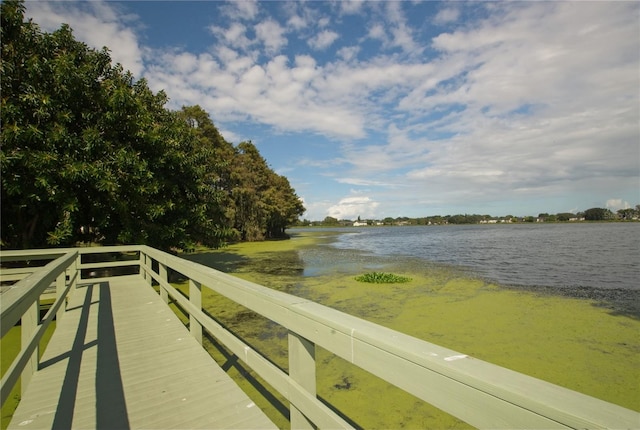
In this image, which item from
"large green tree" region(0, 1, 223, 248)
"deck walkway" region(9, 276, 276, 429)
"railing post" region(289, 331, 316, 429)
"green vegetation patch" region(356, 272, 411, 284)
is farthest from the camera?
"green vegetation patch" region(356, 272, 411, 284)

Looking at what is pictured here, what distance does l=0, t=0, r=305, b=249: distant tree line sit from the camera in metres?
8.41

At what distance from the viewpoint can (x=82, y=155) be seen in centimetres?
913

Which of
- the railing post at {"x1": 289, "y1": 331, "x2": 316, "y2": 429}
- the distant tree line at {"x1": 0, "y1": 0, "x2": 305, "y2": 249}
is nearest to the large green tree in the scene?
the distant tree line at {"x1": 0, "y1": 0, "x2": 305, "y2": 249}

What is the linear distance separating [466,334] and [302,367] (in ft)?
20.2

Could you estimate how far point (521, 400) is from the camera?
35.0 inches

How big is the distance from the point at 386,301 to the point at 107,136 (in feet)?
32.0

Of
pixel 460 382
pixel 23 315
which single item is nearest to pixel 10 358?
pixel 23 315

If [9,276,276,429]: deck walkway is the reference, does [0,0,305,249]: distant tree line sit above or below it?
above

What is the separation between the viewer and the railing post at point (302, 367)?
1851 millimetres

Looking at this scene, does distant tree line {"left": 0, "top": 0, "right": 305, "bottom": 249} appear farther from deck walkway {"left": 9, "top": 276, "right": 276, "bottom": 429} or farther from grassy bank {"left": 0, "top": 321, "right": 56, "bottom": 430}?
deck walkway {"left": 9, "top": 276, "right": 276, "bottom": 429}

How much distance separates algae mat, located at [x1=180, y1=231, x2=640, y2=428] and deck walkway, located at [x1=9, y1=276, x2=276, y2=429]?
125 cm

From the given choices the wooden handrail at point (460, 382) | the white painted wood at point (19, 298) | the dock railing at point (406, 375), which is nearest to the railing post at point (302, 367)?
the dock railing at point (406, 375)

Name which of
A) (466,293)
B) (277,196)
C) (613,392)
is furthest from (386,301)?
(277,196)

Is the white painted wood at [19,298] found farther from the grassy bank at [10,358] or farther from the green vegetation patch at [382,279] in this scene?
the green vegetation patch at [382,279]
